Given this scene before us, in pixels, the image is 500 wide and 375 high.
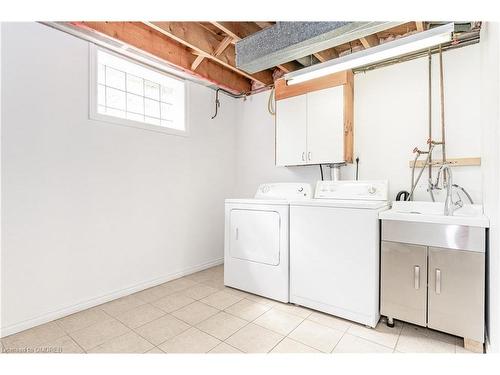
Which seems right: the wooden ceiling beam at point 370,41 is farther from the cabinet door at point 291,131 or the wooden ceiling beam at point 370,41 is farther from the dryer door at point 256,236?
the dryer door at point 256,236

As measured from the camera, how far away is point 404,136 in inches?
102

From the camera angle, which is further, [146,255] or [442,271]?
[146,255]

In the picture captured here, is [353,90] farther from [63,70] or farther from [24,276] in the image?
[24,276]

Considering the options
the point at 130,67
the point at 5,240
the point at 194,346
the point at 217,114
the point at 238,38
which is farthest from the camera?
the point at 217,114

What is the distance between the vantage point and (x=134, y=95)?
9.50 feet

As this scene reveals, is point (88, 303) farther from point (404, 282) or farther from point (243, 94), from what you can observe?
point (243, 94)

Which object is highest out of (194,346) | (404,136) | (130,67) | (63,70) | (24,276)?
(130,67)

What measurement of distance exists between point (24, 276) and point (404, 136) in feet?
12.1

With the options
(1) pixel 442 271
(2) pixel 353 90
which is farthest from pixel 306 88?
(1) pixel 442 271

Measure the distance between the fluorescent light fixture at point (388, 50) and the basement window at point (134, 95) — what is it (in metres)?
1.52

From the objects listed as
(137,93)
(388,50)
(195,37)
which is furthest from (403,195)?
(137,93)

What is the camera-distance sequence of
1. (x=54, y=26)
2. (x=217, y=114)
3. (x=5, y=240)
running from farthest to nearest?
(x=217, y=114) → (x=54, y=26) → (x=5, y=240)

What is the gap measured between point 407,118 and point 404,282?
1626mm

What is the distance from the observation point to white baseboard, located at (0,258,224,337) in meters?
1.98
